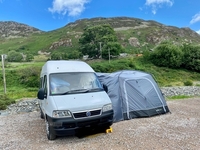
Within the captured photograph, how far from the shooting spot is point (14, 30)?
150 metres

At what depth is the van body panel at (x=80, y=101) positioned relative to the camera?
5377mm

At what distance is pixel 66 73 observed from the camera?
655 centimetres

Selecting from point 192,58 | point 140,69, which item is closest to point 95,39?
point 140,69

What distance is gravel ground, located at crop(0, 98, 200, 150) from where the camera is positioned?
5.42m

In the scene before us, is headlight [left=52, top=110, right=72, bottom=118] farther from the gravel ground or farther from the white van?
the gravel ground

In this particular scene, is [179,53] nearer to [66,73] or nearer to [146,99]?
[146,99]

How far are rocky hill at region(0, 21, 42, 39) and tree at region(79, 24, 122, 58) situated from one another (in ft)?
322

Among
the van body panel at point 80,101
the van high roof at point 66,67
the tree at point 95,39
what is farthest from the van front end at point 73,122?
the tree at point 95,39

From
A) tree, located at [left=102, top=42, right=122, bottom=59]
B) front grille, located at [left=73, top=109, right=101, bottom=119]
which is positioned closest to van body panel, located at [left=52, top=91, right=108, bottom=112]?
front grille, located at [left=73, top=109, right=101, bottom=119]

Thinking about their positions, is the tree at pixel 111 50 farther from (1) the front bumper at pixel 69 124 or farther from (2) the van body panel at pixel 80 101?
(1) the front bumper at pixel 69 124

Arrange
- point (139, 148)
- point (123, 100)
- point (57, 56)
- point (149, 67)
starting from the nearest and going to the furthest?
point (139, 148), point (123, 100), point (149, 67), point (57, 56)

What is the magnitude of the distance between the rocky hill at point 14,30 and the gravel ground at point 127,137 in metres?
145

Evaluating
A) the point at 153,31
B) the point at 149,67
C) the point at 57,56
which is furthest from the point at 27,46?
the point at 149,67

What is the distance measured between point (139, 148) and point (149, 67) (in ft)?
131
